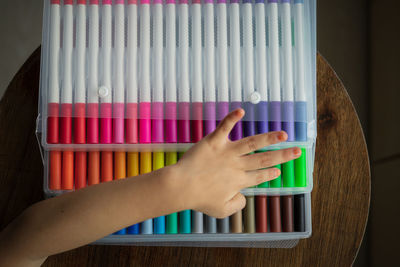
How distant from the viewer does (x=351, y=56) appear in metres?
0.91

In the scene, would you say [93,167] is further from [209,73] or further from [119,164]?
[209,73]

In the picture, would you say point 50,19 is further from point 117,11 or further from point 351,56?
point 351,56

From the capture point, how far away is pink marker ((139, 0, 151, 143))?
1.65 feet

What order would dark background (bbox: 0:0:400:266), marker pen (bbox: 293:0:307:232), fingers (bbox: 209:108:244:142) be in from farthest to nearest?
dark background (bbox: 0:0:400:266) < marker pen (bbox: 293:0:307:232) < fingers (bbox: 209:108:244:142)

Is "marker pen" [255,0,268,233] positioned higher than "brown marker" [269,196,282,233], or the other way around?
"marker pen" [255,0,268,233]

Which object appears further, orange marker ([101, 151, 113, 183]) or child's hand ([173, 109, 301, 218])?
orange marker ([101, 151, 113, 183])

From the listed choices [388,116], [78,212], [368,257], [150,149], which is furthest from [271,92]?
[368,257]

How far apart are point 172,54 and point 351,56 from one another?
58 cm

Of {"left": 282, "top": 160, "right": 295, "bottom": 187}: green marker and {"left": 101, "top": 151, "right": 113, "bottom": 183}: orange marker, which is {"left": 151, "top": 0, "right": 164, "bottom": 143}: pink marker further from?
{"left": 282, "top": 160, "right": 295, "bottom": 187}: green marker

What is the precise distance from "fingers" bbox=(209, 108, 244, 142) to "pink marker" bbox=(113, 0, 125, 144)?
0.16 m

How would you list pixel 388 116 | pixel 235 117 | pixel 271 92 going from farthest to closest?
1. pixel 388 116
2. pixel 271 92
3. pixel 235 117

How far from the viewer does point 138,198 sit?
16.0 inches

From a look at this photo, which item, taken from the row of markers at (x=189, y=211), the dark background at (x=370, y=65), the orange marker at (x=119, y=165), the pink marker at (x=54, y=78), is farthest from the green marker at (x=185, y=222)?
the dark background at (x=370, y=65)

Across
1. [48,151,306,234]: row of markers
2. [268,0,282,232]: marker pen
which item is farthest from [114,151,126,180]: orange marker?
[268,0,282,232]: marker pen
